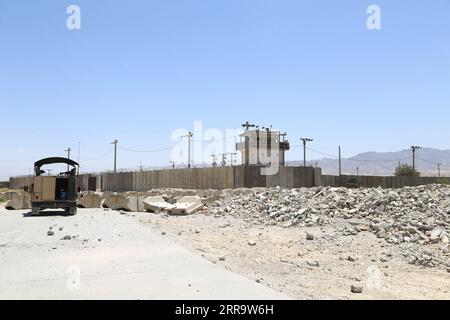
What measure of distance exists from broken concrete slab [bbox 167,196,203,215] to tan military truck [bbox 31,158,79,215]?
15.6 ft

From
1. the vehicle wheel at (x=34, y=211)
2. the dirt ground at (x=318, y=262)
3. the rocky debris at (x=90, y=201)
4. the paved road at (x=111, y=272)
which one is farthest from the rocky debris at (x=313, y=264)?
the rocky debris at (x=90, y=201)

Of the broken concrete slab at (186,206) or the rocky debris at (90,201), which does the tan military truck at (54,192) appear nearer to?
the broken concrete slab at (186,206)

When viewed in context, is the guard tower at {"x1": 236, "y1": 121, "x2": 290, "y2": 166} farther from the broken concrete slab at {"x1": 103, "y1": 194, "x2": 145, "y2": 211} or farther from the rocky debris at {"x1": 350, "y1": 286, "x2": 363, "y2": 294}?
the rocky debris at {"x1": 350, "y1": 286, "x2": 363, "y2": 294}

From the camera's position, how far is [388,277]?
8.52 metres

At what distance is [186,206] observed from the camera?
23109 mm

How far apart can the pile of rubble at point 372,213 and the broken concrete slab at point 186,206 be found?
35.3 inches

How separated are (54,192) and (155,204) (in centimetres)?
556

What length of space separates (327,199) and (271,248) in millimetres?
8563

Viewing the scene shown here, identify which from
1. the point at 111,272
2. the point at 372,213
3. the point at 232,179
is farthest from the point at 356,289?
the point at 232,179

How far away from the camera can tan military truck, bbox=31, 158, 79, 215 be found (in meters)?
21.5

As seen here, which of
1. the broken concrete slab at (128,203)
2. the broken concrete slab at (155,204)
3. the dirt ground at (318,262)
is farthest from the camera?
the broken concrete slab at (128,203)

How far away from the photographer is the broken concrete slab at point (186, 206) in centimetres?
2270
